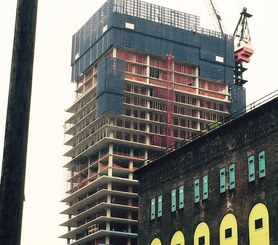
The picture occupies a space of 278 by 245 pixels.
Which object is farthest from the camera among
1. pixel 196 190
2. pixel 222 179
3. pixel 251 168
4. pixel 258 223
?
pixel 196 190

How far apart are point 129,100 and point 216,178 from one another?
3373 inches

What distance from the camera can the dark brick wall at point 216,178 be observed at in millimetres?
53656

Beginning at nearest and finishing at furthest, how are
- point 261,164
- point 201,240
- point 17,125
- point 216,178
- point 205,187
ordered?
point 17,125 < point 261,164 < point 216,178 < point 201,240 < point 205,187

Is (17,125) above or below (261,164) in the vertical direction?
below

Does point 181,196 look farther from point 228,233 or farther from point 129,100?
point 129,100

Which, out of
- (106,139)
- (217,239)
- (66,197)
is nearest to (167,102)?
(106,139)

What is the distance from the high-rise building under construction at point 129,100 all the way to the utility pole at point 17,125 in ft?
410

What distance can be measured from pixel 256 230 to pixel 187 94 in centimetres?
9999

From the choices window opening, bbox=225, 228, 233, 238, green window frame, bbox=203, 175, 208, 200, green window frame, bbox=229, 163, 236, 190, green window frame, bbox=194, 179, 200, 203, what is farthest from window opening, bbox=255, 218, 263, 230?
green window frame, bbox=194, 179, 200, 203

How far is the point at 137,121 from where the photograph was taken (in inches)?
5640

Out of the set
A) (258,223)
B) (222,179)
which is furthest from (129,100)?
(258,223)

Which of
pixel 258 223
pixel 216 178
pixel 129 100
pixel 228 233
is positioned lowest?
pixel 228 233

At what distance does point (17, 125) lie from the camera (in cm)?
709

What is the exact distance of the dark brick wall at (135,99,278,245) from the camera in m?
53.7
